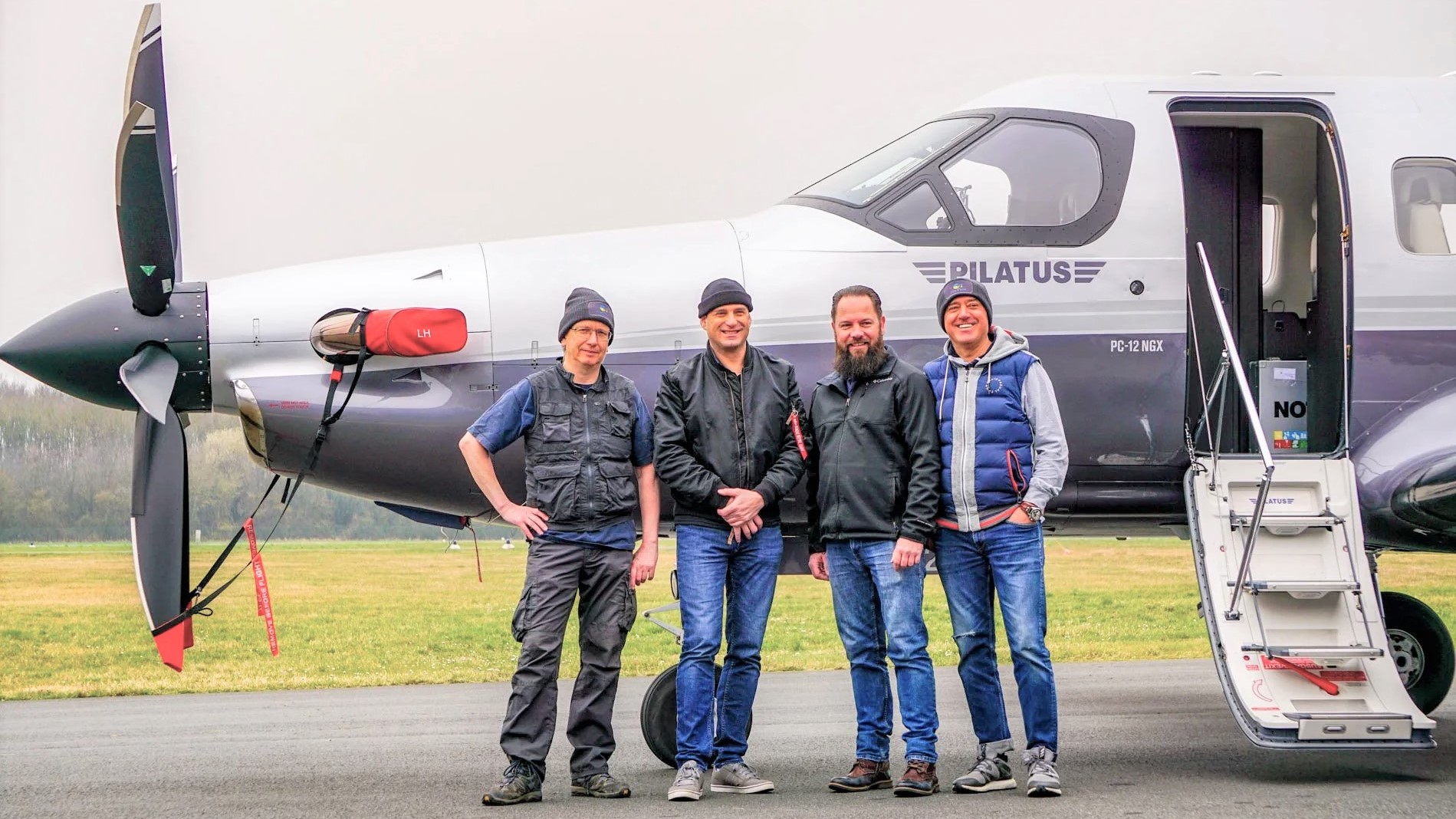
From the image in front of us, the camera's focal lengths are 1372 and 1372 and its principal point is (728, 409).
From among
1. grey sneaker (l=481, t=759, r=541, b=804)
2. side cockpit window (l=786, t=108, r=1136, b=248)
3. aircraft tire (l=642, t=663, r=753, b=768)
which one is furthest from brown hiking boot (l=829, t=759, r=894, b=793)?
side cockpit window (l=786, t=108, r=1136, b=248)

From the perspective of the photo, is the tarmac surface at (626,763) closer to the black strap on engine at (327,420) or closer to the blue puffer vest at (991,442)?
the black strap on engine at (327,420)

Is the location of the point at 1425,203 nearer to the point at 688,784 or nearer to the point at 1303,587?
the point at 1303,587

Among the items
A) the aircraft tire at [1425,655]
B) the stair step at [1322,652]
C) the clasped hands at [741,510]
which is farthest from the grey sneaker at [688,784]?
the aircraft tire at [1425,655]

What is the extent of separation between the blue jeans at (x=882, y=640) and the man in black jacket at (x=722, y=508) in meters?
0.33

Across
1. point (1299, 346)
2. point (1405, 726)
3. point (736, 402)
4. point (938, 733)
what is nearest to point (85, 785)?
point (736, 402)

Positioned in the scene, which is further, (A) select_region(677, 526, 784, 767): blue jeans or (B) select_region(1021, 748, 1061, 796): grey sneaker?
(A) select_region(677, 526, 784, 767): blue jeans

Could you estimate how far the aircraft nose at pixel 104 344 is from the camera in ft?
20.0

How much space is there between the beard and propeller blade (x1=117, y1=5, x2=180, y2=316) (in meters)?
3.04

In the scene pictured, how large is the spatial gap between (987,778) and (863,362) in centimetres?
178

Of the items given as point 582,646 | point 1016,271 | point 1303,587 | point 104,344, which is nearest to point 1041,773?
point 1303,587

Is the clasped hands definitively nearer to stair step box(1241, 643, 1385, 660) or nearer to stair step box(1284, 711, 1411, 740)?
stair step box(1241, 643, 1385, 660)

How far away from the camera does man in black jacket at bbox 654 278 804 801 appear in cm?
559

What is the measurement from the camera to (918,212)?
→ 6.70 metres

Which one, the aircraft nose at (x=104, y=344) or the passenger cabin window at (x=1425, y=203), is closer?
the aircraft nose at (x=104, y=344)
